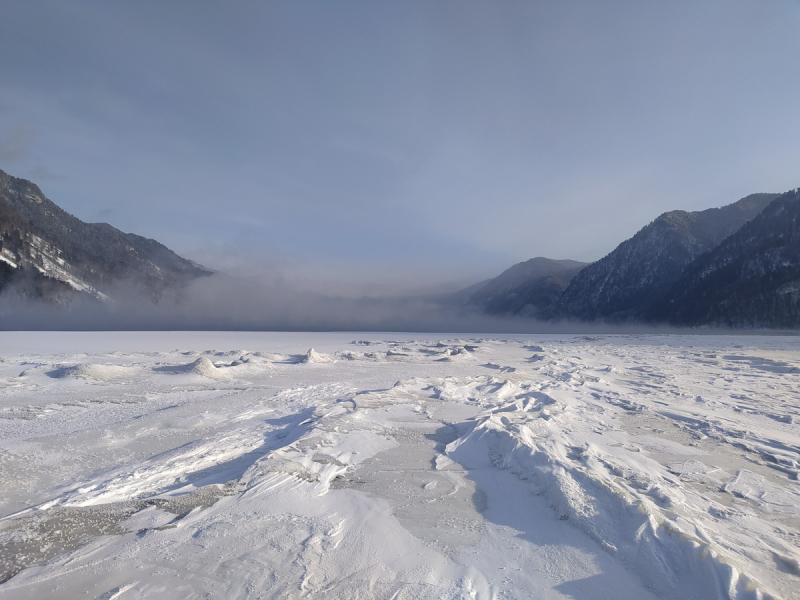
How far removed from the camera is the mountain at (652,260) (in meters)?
79.1

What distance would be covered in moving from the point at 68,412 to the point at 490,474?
760 cm

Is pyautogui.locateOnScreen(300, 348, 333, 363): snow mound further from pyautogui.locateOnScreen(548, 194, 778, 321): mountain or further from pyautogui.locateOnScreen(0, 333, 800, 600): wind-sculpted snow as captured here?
pyautogui.locateOnScreen(548, 194, 778, 321): mountain

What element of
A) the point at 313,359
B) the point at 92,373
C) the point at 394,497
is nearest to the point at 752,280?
the point at 313,359

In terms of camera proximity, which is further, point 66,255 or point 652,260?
point 652,260

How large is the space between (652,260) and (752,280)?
1286 inches

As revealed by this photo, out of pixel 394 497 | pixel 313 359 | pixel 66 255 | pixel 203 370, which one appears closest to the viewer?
pixel 394 497

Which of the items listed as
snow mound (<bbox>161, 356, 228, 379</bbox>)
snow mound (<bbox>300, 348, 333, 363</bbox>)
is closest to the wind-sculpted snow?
snow mound (<bbox>161, 356, 228, 379</bbox>)

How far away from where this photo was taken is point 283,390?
382 inches

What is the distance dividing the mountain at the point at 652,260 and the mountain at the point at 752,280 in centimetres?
1120

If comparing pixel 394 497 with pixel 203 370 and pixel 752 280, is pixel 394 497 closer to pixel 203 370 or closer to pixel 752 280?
pixel 203 370

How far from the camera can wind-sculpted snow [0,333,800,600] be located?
2670 millimetres

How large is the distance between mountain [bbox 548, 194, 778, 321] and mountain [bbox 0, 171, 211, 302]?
305 ft

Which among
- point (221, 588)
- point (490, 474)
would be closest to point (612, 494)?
point (490, 474)

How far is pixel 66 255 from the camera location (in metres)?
58.4
